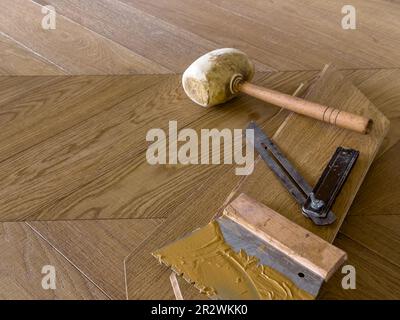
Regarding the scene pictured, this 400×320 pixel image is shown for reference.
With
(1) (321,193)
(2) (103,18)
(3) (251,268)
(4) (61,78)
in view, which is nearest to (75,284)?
(3) (251,268)

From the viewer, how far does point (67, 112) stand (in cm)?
102

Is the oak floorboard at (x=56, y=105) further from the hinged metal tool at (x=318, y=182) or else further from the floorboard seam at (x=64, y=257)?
the hinged metal tool at (x=318, y=182)

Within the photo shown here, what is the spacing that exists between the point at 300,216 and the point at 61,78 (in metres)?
0.60

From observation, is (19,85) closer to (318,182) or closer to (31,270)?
(31,270)

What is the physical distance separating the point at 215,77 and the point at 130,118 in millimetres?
174

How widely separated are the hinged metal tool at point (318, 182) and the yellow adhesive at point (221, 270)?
119 mm

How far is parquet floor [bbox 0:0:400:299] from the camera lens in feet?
2.51

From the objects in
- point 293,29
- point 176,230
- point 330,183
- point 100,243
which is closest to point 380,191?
point 330,183

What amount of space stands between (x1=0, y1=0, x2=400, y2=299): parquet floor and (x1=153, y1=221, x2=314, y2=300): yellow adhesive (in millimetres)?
42

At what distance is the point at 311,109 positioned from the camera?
35.7 inches

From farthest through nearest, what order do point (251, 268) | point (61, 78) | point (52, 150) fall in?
point (61, 78) → point (52, 150) → point (251, 268)

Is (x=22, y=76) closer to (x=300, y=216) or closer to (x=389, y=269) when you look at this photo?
(x=300, y=216)

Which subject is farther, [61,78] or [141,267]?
[61,78]

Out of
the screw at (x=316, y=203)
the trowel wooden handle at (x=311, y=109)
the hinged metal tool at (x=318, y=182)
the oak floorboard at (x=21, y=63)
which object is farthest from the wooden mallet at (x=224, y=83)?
the oak floorboard at (x=21, y=63)
